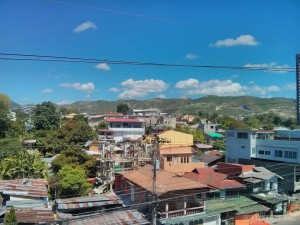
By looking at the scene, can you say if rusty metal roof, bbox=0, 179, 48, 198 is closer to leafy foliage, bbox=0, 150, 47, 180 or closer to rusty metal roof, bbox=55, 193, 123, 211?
Result: rusty metal roof, bbox=55, 193, 123, 211

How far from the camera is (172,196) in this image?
20203 millimetres

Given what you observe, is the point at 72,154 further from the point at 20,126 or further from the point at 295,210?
the point at 20,126

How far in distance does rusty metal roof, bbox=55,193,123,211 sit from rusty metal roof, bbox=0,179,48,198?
142cm

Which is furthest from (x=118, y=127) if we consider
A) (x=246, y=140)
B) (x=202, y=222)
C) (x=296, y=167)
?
(x=202, y=222)

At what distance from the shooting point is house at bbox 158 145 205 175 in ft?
106

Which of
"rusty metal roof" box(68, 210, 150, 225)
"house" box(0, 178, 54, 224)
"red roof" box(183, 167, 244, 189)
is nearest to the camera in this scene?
"rusty metal roof" box(68, 210, 150, 225)

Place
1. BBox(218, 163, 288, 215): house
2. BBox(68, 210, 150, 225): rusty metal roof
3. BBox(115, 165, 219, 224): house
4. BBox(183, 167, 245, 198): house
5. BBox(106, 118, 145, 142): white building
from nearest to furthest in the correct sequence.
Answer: BBox(68, 210, 150, 225): rusty metal roof, BBox(115, 165, 219, 224): house, BBox(183, 167, 245, 198): house, BBox(218, 163, 288, 215): house, BBox(106, 118, 145, 142): white building

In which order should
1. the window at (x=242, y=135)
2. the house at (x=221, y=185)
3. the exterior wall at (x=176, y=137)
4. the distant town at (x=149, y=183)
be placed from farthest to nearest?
the exterior wall at (x=176, y=137)
the window at (x=242, y=135)
the house at (x=221, y=185)
the distant town at (x=149, y=183)

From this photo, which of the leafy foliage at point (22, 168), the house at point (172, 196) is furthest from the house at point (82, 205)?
the leafy foliage at point (22, 168)

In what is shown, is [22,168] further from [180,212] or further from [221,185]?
[221,185]

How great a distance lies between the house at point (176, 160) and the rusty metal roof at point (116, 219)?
12154mm

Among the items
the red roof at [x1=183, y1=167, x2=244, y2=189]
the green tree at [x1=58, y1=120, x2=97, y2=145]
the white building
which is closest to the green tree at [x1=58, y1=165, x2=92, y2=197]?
the red roof at [x1=183, y1=167, x2=244, y2=189]

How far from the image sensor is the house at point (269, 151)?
99.4 feet

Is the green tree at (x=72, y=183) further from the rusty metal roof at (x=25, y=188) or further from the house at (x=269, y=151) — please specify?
the house at (x=269, y=151)
